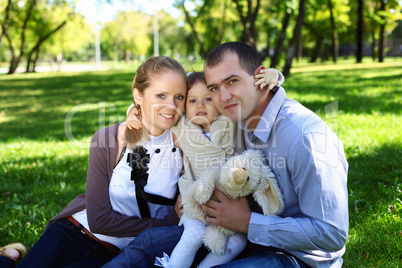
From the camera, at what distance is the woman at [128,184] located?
267 centimetres

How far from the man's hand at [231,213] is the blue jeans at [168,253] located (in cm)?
20

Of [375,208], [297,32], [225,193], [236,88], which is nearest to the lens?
[225,193]

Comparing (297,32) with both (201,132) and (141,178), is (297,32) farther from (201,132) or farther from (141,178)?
(141,178)

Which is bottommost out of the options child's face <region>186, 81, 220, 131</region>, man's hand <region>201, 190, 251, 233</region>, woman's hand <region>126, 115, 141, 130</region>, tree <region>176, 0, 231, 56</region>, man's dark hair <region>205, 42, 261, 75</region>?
man's hand <region>201, 190, 251, 233</region>

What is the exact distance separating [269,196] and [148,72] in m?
1.37

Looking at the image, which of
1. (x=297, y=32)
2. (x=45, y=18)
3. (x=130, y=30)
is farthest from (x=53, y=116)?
(x=130, y=30)

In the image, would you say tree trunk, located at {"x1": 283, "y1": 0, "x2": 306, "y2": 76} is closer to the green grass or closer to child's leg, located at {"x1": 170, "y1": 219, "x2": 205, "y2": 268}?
the green grass

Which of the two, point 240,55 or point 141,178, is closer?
point 240,55

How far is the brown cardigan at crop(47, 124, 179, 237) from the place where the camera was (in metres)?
2.64

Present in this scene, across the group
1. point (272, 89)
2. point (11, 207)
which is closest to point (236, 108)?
point (272, 89)

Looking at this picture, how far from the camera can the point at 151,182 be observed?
9.11 ft

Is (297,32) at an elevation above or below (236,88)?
above

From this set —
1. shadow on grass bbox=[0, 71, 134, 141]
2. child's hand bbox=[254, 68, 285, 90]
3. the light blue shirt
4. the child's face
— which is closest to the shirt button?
the child's face

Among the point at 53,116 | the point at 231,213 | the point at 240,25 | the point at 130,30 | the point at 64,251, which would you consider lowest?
the point at 64,251
